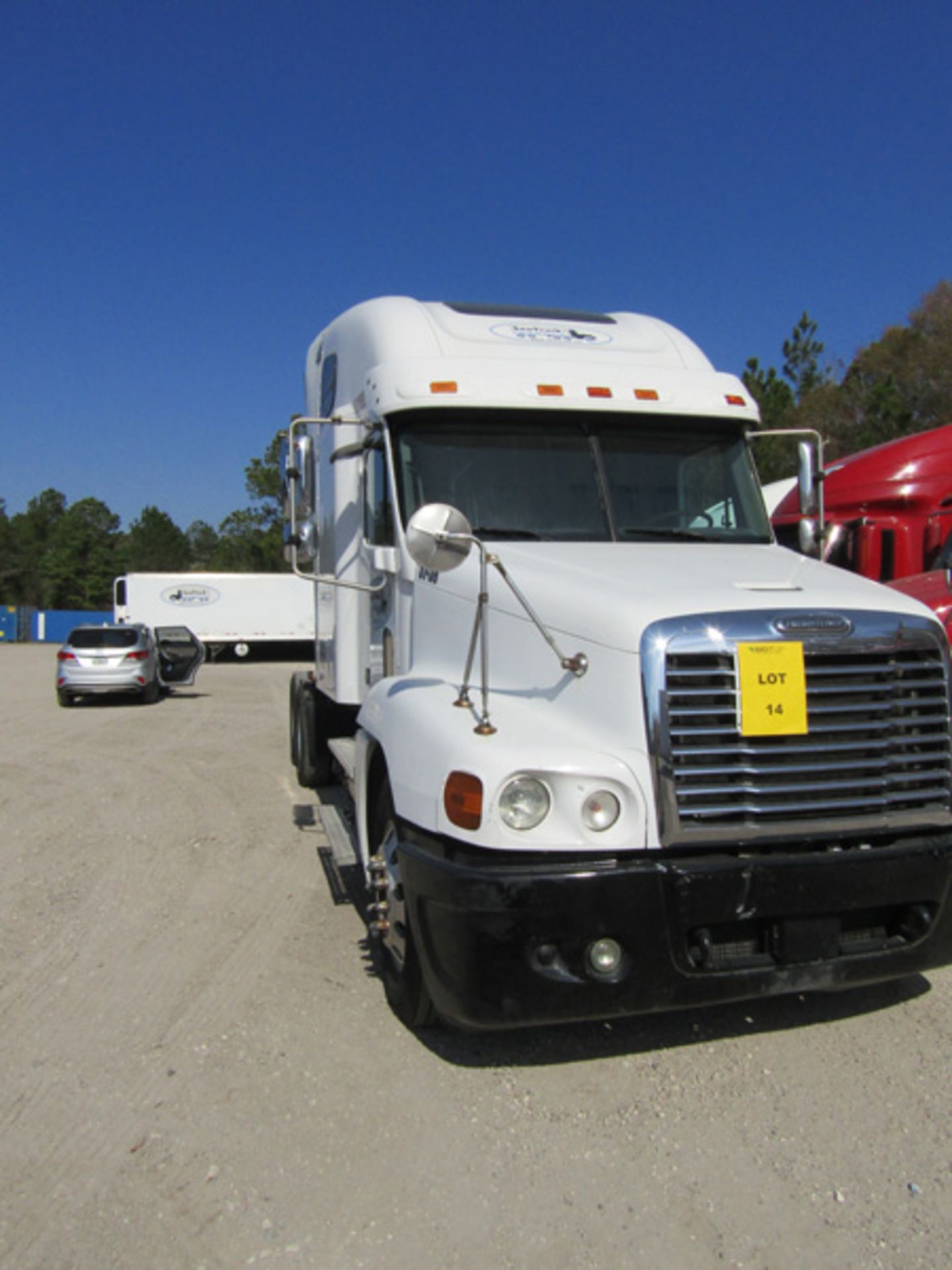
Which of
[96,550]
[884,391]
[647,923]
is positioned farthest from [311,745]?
[96,550]

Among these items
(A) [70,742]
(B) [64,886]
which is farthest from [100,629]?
(B) [64,886]

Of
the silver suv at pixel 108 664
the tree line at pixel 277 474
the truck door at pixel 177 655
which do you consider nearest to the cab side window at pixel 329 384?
the tree line at pixel 277 474

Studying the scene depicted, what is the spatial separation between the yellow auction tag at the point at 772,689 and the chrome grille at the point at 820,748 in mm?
36

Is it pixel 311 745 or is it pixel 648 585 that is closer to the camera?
pixel 648 585

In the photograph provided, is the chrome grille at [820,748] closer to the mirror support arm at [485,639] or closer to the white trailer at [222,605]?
the mirror support arm at [485,639]

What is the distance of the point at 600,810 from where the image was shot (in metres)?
3.62

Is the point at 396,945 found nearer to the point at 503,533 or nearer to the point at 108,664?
the point at 503,533

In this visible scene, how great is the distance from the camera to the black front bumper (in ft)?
11.6

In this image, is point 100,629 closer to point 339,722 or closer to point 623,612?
point 339,722

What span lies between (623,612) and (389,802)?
134 centimetres

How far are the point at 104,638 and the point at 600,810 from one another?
17.4 meters

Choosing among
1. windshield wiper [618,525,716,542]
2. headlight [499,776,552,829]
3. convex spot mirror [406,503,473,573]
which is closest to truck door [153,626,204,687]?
windshield wiper [618,525,716,542]

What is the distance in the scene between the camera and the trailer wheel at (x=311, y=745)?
353 inches

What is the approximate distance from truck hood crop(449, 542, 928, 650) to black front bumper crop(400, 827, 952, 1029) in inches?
33.5
